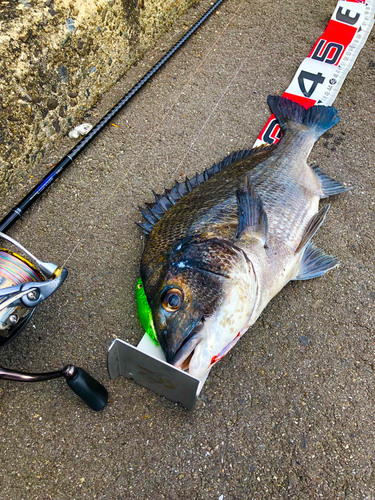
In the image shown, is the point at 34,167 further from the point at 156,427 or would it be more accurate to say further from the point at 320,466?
the point at 320,466

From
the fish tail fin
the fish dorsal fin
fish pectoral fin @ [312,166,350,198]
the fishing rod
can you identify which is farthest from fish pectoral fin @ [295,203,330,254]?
the fishing rod

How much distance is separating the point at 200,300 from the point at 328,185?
5.43 feet

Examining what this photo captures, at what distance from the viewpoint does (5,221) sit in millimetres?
2525

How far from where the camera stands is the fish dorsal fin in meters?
2.63

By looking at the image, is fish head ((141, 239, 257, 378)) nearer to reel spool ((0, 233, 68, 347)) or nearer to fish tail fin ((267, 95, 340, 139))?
reel spool ((0, 233, 68, 347))

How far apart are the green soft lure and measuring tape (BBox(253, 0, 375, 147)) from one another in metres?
1.81

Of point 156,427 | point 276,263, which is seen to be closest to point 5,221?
point 156,427

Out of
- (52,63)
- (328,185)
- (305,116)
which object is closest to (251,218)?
(328,185)

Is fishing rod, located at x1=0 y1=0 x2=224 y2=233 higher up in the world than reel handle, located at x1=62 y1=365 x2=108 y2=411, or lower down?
higher up

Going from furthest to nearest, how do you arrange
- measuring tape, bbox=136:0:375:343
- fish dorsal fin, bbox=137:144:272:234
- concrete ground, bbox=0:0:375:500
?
1. measuring tape, bbox=136:0:375:343
2. fish dorsal fin, bbox=137:144:272:234
3. concrete ground, bbox=0:0:375:500

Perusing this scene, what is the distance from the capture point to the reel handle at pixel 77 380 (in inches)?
71.4

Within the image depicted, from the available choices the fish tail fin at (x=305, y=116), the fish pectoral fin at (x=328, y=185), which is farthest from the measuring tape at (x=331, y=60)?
the fish pectoral fin at (x=328, y=185)

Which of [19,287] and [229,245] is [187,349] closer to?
[229,245]

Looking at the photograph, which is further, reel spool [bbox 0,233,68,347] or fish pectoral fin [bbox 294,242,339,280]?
fish pectoral fin [bbox 294,242,339,280]
